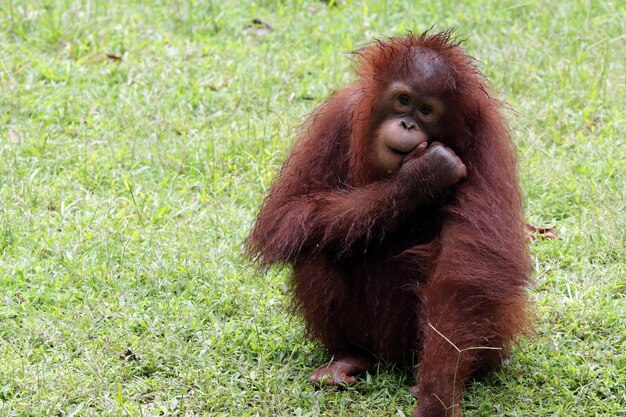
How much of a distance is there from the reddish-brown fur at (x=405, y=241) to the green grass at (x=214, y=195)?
0.84ft

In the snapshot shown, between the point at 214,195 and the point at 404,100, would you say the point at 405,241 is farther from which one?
the point at 214,195

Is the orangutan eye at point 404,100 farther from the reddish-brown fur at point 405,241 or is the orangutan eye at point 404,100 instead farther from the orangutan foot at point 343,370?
the orangutan foot at point 343,370

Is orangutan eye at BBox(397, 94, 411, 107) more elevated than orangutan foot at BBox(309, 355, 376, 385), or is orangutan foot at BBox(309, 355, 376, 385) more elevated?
orangutan eye at BBox(397, 94, 411, 107)

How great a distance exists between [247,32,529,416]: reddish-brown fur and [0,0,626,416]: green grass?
0.26m

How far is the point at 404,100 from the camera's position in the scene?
3.74 meters

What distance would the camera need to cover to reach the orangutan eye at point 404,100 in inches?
147

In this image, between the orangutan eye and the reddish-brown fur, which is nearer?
the reddish-brown fur

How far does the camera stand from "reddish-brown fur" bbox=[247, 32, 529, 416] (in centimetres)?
359

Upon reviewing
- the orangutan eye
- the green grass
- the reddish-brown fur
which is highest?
the orangutan eye

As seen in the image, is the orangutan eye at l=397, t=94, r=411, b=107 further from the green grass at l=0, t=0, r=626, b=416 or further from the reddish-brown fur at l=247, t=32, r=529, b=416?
the green grass at l=0, t=0, r=626, b=416

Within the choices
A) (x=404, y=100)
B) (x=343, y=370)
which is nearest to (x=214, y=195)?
(x=343, y=370)

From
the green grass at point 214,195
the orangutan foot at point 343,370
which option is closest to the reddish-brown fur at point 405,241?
the orangutan foot at point 343,370

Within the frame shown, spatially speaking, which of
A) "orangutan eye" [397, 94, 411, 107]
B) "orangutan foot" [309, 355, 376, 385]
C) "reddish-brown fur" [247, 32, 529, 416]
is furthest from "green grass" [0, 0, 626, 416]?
"orangutan eye" [397, 94, 411, 107]

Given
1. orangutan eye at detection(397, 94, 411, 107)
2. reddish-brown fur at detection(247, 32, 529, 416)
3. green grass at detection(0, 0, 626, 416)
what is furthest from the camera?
green grass at detection(0, 0, 626, 416)
